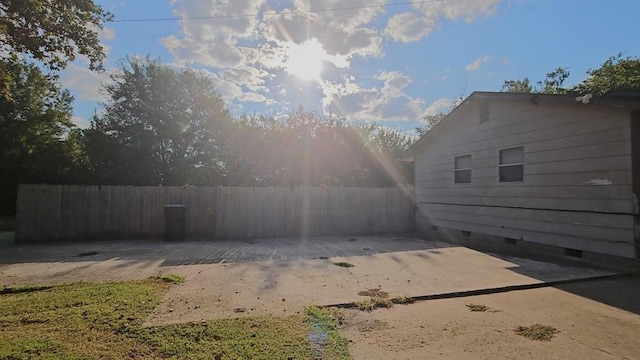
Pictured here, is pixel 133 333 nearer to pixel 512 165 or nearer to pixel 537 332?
pixel 537 332

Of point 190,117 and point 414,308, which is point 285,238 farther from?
point 190,117

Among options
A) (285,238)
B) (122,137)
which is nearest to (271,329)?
(285,238)

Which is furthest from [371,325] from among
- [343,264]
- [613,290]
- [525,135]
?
[525,135]

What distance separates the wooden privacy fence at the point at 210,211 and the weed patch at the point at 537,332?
8.90 metres

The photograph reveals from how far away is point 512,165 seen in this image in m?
8.62

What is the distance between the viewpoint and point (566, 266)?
659 cm

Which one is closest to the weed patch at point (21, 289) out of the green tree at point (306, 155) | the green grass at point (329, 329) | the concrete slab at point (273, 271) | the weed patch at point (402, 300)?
the concrete slab at point (273, 271)

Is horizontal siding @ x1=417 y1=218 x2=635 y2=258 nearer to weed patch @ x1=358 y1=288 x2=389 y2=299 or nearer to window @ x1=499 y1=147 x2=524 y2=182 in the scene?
window @ x1=499 y1=147 x2=524 y2=182

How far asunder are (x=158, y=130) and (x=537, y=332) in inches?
776

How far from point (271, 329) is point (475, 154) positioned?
846 cm

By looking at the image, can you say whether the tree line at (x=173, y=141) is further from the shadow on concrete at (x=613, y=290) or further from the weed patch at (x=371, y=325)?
the weed patch at (x=371, y=325)

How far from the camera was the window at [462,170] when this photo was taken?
10.4m

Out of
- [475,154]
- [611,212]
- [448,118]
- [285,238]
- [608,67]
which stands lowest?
[285,238]

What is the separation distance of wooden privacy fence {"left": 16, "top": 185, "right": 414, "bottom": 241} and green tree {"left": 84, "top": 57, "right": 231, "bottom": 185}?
7055 millimetres
